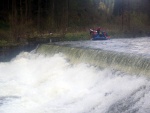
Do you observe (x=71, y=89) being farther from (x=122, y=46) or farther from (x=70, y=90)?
(x=122, y=46)

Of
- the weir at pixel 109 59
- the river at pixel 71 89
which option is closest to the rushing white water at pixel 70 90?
the river at pixel 71 89

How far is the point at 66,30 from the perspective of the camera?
71.6 feet

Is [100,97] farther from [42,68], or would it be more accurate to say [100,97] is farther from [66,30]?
[66,30]

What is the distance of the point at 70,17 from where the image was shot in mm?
25531

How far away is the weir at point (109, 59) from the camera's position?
32.2 feet

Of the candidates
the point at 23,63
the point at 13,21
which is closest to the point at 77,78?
the point at 23,63

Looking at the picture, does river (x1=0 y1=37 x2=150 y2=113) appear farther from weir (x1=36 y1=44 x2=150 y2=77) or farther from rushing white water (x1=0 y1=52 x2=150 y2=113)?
weir (x1=36 y1=44 x2=150 y2=77)

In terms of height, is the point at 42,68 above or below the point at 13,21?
below

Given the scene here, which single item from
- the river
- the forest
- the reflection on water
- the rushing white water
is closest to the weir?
the river

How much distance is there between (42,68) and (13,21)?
7.05 metres

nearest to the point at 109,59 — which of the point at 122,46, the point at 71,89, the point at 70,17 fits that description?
the point at 71,89

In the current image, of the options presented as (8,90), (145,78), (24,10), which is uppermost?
(24,10)

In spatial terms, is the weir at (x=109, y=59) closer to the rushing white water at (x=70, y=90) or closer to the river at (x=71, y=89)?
the river at (x=71, y=89)

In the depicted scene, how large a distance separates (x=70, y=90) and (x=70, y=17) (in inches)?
605
